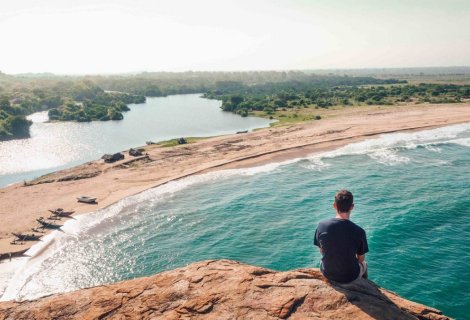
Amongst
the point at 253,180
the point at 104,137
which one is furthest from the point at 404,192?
the point at 104,137

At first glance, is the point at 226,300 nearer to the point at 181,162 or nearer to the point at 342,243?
the point at 342,243

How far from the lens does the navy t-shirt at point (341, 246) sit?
7.54 metres

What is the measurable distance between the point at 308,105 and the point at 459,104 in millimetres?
43719

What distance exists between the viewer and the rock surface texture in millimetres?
7262

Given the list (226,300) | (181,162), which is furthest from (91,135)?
(226,300)

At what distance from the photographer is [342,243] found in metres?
7.54

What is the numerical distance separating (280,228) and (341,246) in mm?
23963

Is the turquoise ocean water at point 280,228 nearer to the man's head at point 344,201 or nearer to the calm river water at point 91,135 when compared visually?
the man's head at point 344,201

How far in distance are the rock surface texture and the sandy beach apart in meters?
25.7

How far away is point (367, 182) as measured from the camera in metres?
41.8

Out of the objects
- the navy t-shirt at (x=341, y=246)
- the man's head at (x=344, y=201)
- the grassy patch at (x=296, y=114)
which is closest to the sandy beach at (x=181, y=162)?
the grassy patch at (x=296, y=114)

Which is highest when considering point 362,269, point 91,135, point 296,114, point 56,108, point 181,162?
point 56,108

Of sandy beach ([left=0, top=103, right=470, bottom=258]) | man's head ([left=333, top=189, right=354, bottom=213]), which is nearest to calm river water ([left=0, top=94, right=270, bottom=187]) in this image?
sandy beach ([left=0, top=103, right=470, bottom=258])

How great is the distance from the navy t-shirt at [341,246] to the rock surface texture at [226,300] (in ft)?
1.02
